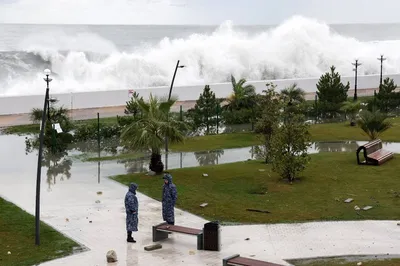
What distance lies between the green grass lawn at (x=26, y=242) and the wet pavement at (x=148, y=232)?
341mm

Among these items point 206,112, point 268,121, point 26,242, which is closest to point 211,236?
point 26,242

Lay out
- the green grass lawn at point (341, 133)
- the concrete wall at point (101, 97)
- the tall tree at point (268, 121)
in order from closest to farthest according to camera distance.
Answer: the tall tree at point (268, 121) < the green grass lawn at point (341, 133) < the concrete wall at point (101, 97)

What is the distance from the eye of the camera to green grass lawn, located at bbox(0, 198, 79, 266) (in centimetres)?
1410

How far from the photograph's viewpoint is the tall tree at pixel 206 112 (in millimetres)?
32406

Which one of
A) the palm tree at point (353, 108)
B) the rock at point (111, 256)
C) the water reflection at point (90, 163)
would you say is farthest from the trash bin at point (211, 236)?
the palm tree at point (353, 108)

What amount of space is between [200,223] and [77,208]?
343cm

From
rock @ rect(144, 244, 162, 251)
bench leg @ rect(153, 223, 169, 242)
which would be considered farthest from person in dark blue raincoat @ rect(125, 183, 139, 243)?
rock @ rect(144, 244, 162, 251)

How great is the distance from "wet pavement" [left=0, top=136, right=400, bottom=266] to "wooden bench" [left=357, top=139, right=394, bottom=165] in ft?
21.4

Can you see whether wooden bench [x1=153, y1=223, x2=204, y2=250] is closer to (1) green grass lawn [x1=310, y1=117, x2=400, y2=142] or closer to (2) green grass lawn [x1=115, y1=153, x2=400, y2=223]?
(2) green grass lawn [x1=115, y1=153, x2=400, y2=223]

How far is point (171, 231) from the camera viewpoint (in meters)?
14.8

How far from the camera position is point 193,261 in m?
13.7

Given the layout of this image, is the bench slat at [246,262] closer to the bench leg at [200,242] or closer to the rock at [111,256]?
the bench leg at [200,242]

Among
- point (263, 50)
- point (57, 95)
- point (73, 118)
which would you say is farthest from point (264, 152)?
point (263, 50)

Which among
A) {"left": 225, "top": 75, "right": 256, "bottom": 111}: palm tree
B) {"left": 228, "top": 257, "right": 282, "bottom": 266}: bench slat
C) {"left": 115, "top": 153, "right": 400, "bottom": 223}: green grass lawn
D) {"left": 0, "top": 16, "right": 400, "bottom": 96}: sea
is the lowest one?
{"left": 228, "top": 257, "right": 282, "bottom": 266}: bench slat
